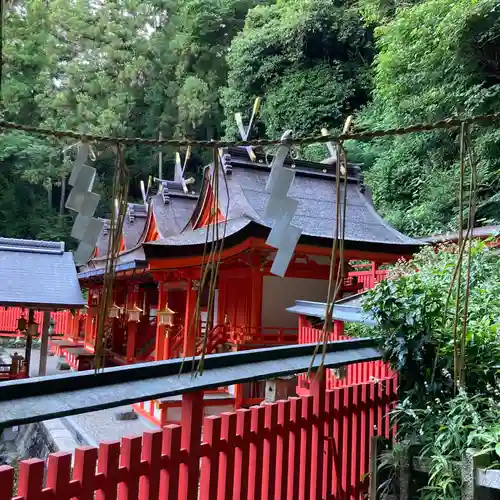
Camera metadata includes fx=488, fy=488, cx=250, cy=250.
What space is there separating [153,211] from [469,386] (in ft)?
32.3

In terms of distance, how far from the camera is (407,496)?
7.88 feet

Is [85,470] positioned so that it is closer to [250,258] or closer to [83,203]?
[83,203]

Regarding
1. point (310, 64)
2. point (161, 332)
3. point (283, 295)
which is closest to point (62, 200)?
point (310, 64)

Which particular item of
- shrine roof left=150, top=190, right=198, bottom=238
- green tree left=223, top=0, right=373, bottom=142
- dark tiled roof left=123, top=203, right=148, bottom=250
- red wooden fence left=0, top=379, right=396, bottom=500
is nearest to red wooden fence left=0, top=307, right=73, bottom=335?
dark tiled roof left=123, top=203, right=148, bottom=250

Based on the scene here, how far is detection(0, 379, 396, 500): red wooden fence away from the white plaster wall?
16.2 ft

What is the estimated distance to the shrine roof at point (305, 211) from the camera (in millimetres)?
6945

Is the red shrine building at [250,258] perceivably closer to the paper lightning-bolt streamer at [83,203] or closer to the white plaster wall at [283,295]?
the white plaster wall at [283,295]

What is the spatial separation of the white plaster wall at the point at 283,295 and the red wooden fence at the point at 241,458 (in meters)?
4.94

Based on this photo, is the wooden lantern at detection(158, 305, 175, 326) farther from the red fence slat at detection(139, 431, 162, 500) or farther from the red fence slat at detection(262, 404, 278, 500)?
the red fence slat at detection(139, 431, 162, 500)

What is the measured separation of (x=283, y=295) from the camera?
8031 mm

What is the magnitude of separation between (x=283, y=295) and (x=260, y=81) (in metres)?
14.0

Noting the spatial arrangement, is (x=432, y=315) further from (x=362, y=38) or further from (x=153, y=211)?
(x=362, y=38)

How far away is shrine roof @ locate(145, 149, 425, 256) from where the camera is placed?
6945 mm

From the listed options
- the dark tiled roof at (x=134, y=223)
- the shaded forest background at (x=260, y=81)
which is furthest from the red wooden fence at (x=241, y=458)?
the dark tiled roof at (x=134, y=223)
